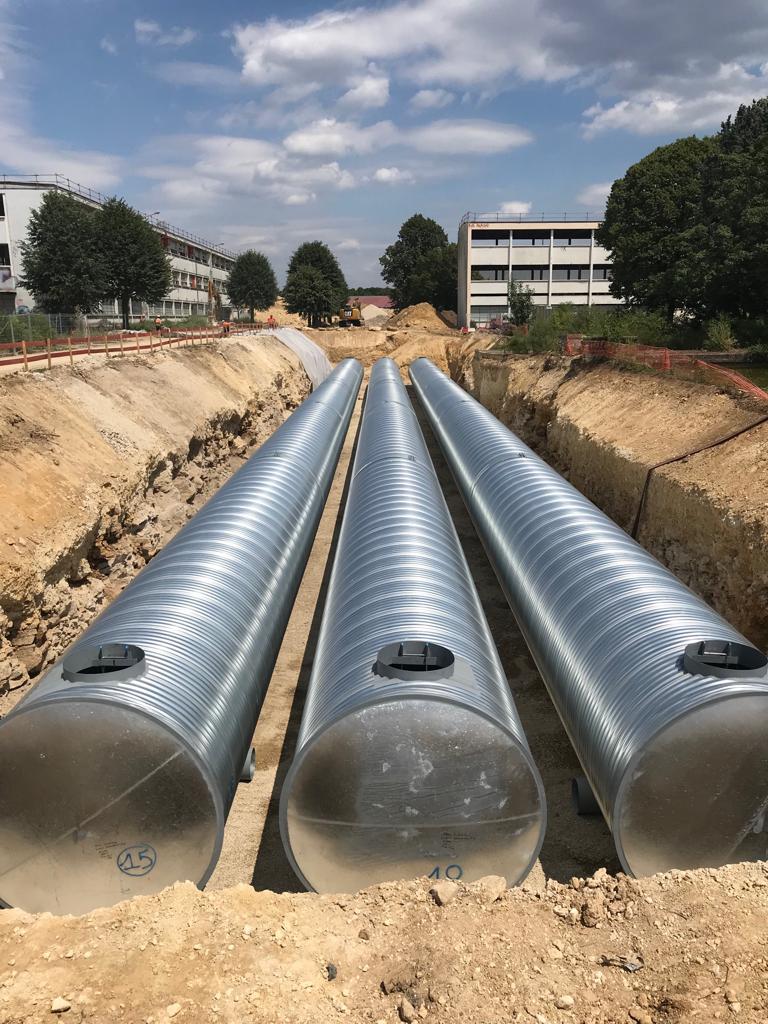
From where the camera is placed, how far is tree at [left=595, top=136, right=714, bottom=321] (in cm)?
3912

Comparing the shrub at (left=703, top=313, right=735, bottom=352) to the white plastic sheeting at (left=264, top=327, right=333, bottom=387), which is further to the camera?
the white plastic sheeting at (left=264, top=327, right=333, bottom=387)

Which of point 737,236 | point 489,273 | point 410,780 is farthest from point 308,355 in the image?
point 489,273

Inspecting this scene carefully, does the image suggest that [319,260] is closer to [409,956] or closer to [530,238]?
[530,238]

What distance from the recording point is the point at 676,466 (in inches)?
530

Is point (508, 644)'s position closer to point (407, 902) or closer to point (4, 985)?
point (407, 902)

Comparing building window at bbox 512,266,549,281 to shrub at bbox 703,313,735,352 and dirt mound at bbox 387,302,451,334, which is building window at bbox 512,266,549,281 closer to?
dirt mound at bbox 387,302,451,334

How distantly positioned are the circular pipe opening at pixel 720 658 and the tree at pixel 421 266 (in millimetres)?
89932

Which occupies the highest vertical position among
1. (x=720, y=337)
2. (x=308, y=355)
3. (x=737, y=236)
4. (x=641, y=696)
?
(x=737, y=236)

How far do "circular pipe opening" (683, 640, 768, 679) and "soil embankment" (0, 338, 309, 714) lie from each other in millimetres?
8214

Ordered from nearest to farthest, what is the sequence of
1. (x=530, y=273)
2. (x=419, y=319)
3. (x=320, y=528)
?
(x=320, y=528) < (x=530, y=273) < (x=419, y=319)

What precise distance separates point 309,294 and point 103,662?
8088cm

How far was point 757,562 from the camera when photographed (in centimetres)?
1002

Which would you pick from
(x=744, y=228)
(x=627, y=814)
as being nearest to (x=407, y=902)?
(x=627, y=814)

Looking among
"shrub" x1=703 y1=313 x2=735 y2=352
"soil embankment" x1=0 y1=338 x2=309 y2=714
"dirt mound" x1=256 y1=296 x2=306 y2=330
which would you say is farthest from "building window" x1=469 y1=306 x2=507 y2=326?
"soil embankment" x1=0 y1=338 x2=309 y2=714
